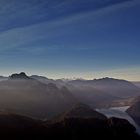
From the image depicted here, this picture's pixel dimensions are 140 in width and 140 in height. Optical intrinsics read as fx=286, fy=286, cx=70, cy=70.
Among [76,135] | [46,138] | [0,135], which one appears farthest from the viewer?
[76,135]

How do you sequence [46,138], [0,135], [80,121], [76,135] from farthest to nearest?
1. [80,121]
2. [76,135]
3. [46,138]
4. [0,135]

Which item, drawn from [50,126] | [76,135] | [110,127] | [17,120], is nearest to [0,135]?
[17,120]

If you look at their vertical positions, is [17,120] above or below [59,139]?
above

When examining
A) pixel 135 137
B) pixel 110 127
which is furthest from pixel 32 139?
pixel 135 137

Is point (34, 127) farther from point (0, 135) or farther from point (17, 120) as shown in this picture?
point (0, 135)

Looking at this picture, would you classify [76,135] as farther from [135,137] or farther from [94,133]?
[135,137]

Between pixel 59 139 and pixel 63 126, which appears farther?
pixel 63 126
